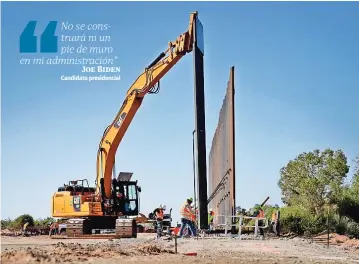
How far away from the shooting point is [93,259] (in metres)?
10.9

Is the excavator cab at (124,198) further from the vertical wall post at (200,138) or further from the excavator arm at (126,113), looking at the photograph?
the vertical wall post at (200,138)

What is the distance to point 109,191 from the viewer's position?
1001 inches

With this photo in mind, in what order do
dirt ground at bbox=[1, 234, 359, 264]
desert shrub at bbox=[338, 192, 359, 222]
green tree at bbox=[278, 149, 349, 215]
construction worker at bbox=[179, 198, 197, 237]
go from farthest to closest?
green tree at bbox=[278, 149, 349, 215] → desert shrub at bbox=[338, 192, 359, 222] → construction worker at bbox=[179, 198, 197, 237] → dirt ground at bbox=[1, 234, 359, 264]

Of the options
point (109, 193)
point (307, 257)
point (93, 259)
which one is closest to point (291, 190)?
point (109, 193)

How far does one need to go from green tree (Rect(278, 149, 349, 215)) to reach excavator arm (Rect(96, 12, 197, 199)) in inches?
495

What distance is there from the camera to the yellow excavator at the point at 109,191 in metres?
24.9

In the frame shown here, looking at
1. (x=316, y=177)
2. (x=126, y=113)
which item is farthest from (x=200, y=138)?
(x=316, y=177)

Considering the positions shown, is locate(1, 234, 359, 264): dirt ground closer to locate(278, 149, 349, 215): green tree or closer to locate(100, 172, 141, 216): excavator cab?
locate(100, 172, 141, 216): excavator cab

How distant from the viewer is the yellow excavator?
981 inches

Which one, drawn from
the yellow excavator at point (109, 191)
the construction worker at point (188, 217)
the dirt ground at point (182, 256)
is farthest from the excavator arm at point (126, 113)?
the dirt ground at point (182, 256)

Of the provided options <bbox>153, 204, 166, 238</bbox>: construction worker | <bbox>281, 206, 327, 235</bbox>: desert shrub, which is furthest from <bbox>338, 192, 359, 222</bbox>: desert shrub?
<bbox>153, 204, 166, 238</bbox>: construction worker

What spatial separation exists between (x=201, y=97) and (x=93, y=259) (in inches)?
398

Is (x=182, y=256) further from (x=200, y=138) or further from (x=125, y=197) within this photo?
(x=125, y=197)

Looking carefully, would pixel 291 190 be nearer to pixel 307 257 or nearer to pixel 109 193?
pixel 109 193
